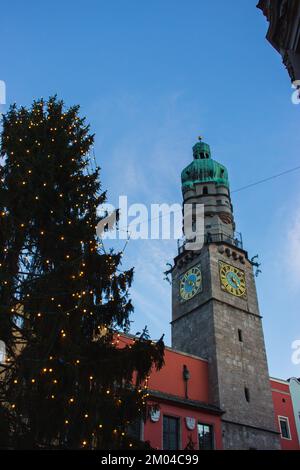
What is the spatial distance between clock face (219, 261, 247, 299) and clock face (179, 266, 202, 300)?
4.92 feet

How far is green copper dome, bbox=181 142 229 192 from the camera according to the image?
37844mm

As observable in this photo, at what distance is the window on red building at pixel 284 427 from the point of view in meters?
27.6

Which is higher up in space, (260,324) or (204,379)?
(260,324)

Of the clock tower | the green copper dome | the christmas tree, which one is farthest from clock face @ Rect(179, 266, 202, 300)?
the christmas tree

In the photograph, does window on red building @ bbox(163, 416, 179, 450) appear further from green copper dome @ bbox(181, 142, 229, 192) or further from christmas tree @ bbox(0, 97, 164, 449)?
green copper dome @ bbox(181, 142, 229, 192)

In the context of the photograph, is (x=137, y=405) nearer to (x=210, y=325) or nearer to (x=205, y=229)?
(x=210, y=325)

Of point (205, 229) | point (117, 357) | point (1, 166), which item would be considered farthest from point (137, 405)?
point (205, 229)

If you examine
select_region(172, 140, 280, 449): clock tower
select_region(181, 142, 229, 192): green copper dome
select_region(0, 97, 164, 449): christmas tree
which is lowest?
select_region(0, 97, 164, 449): christmas tree

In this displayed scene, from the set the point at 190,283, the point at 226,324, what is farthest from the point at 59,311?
the point at 190,283

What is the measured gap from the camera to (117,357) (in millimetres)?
10750

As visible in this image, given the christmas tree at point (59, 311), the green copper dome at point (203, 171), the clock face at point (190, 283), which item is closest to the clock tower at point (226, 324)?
the clock face at point (190, 283)

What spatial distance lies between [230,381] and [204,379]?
145 centimetres

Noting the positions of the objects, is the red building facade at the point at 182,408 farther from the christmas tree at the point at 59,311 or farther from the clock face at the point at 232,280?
the christmas tree at the point at 59,311

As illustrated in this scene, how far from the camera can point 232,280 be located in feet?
102
